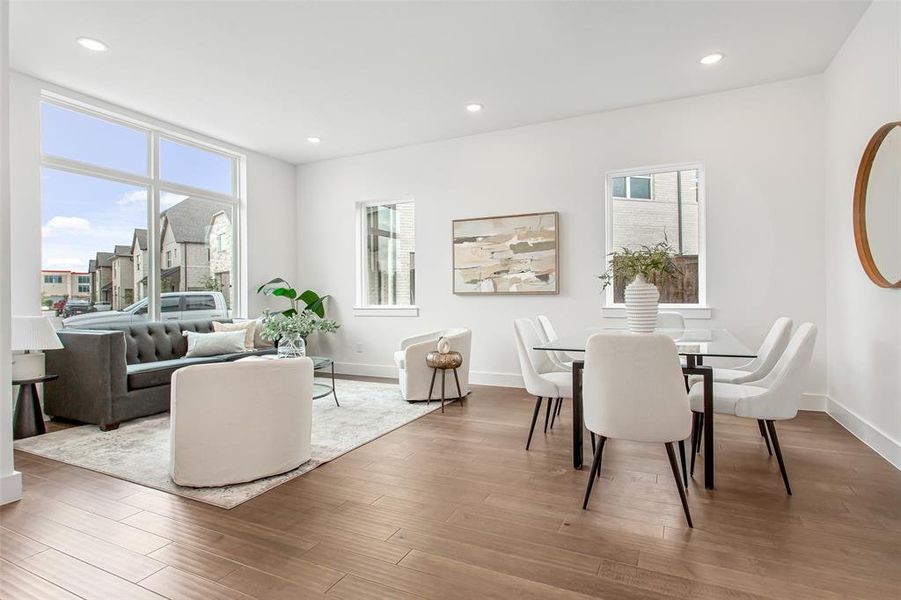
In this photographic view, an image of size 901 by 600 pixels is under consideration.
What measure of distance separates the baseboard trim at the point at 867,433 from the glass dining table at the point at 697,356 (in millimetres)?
1013

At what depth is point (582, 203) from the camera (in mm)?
5062

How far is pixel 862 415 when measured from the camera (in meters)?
3.36

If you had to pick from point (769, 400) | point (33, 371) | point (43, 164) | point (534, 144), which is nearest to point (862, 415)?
point (769, 400)

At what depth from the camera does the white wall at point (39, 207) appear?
394cm

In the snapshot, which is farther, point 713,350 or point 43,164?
point 43,164

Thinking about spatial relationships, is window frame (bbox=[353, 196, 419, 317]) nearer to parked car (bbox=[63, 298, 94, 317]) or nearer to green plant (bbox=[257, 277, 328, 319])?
green plant (bbox=[257, 277, 328, 319])

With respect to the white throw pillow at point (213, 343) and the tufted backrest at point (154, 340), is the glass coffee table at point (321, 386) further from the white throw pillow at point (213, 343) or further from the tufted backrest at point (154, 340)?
the tufted backrest at point (154, 340)

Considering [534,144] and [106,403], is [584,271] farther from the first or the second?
[106,403]

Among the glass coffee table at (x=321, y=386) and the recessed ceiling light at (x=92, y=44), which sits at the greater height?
the recessed ceiling light at (x=92, y=44)

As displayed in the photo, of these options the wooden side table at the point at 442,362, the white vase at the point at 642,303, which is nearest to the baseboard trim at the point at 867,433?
the white vase at the point at 642,303

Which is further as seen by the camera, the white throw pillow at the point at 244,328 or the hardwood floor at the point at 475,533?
the white throw pillow at the point at 244,328

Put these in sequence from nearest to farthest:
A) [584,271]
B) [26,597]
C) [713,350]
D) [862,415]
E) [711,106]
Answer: [26,597], [713,350], [862,415], [711,106], [584,271]

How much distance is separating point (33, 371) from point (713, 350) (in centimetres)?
496

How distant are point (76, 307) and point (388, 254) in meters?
3.41
